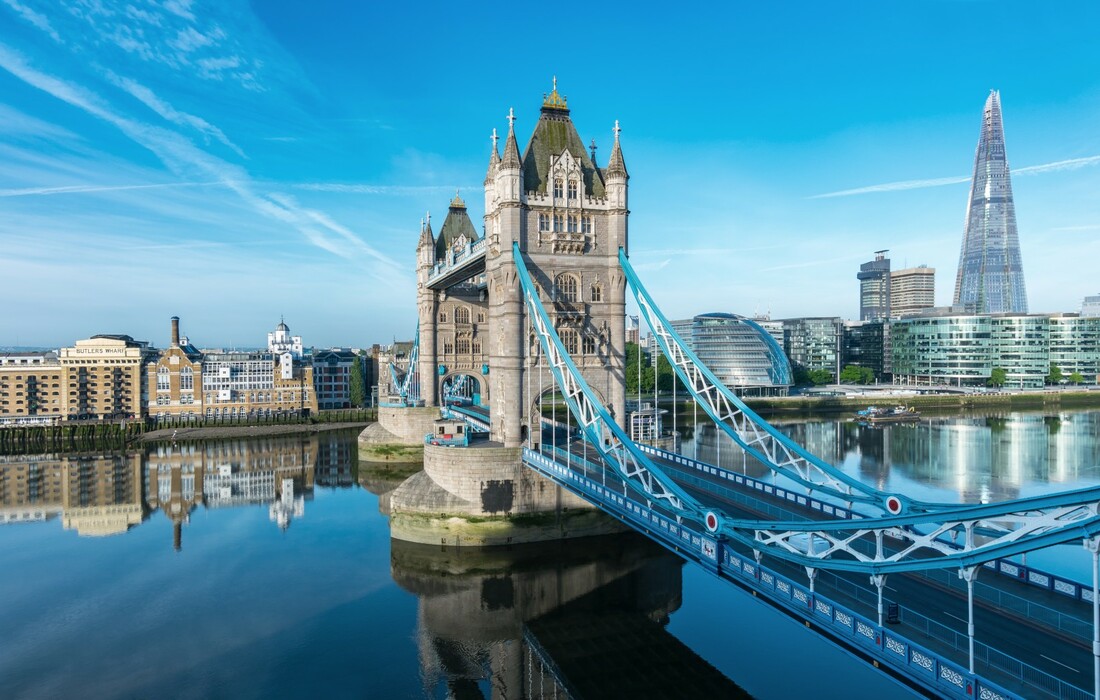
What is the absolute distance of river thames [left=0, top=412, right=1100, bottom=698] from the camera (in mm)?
26125

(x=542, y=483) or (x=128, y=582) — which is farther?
(x=542, y=483)

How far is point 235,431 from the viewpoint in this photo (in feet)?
309

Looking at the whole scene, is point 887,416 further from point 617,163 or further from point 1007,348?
point 617,163

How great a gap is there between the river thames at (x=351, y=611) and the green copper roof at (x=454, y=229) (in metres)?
27.8

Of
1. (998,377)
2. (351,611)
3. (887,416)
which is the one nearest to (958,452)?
(887,416)

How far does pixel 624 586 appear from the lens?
1375 inches

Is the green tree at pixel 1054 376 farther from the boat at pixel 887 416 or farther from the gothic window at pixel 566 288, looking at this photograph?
the gothic window at pixel 566 288

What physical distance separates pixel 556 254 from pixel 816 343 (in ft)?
484

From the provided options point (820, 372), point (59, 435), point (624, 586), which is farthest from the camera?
point (820, 372)

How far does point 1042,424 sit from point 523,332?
93362mm

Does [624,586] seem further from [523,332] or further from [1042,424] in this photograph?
[1042,424]

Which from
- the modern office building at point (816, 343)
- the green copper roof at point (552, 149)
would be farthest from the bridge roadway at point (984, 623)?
the modern office building at point (816, 343)

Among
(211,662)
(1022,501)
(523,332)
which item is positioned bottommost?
(211,662)

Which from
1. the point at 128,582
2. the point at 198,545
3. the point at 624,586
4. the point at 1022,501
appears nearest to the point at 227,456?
the point at 198,545
